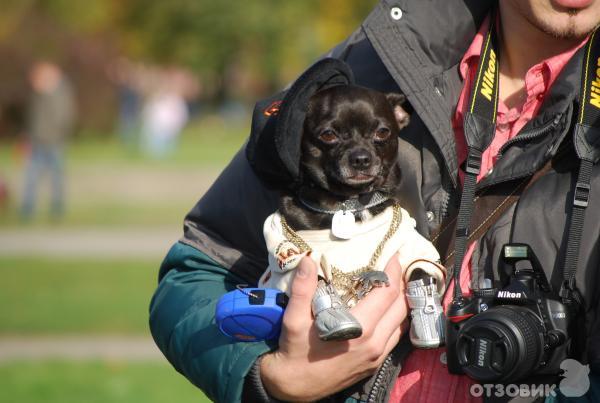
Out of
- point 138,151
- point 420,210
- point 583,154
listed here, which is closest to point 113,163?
point 138,151

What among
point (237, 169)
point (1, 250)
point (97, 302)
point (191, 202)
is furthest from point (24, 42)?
point (237, 169)

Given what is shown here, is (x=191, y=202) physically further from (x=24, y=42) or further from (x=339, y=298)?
(x=339, y=298)

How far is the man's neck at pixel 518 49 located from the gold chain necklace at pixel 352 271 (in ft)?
1.52

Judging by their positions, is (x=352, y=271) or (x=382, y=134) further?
(x=382, y=134)

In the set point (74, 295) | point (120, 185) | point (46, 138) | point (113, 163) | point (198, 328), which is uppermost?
point (198, 328)

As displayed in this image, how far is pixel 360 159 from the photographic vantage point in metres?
3.18

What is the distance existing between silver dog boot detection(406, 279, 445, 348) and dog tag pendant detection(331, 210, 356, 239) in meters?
0.30

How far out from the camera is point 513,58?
3016 millimetres

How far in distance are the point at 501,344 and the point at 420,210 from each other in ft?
2.09

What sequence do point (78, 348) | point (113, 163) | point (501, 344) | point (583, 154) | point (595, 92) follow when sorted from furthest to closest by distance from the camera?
point (113, 163)
point (78, 348)
point (595, 92)
point (583, 154)
point (501, 344)

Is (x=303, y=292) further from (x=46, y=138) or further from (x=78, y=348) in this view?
(x=46, y=138)

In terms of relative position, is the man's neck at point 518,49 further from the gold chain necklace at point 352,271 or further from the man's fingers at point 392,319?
the man's fingers at point 392,319

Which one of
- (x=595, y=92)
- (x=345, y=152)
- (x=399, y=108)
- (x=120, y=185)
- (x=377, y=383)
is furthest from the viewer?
(x=120, y=185)

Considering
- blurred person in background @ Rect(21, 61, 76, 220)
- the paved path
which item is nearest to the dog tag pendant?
the paved path
